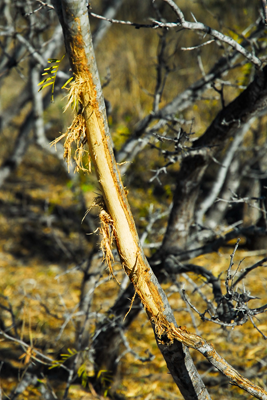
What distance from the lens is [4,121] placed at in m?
5.13

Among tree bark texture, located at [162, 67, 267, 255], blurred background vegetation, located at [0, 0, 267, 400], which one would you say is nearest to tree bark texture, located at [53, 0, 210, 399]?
blurred background vegetation, located at [0, 0, 267, 400]

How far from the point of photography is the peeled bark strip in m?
1.33

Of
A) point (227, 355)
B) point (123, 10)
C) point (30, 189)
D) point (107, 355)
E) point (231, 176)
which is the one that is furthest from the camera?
point (123, 10)

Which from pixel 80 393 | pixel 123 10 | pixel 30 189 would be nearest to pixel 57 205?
pixel 30 189

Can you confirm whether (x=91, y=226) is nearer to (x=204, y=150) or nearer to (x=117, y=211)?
(x=204, y=150)

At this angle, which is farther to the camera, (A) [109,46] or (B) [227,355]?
(A) [109,46]

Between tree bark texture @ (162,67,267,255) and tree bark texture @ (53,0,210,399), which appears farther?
tree bark texture @ (162,67,267,255)

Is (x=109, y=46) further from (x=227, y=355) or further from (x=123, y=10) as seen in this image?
(x=227, y=355)

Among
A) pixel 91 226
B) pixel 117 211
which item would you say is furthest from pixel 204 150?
pixel 91 226

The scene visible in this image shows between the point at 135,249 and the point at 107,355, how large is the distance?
1700mm

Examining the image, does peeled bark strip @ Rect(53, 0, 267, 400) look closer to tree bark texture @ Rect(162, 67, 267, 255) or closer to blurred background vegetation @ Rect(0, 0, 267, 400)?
blurred background vegetation @ Rect(0, 0, 267, 400)

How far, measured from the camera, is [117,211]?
1.63 m

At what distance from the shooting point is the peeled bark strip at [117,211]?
133 centimetres

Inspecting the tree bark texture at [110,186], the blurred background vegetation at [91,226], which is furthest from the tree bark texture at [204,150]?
the tree bark texture at [110,186]
